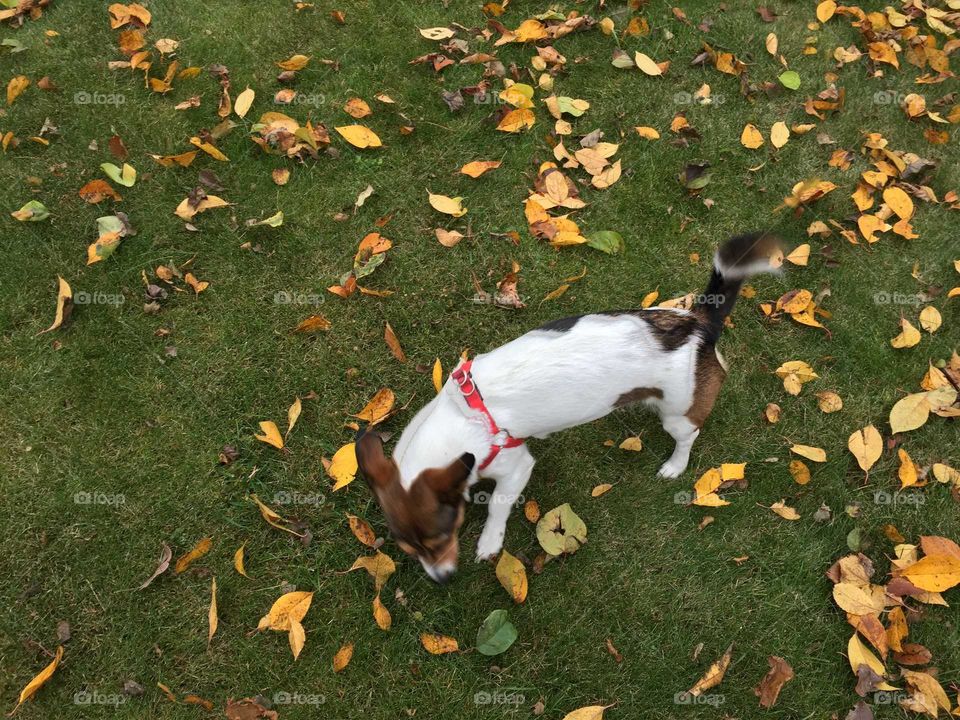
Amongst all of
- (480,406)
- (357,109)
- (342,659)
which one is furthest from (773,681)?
(357,109)

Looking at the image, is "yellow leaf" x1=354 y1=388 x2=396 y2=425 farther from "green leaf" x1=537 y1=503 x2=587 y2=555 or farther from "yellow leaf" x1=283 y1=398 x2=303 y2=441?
"green leaf" x1=537 y1=503 x2=587 y2=555

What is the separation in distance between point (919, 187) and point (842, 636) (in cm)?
330

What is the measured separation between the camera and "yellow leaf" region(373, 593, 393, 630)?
3.37 metres

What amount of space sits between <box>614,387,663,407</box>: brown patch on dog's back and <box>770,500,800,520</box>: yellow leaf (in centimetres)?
114

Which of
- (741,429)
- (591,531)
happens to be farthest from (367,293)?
(741,429)

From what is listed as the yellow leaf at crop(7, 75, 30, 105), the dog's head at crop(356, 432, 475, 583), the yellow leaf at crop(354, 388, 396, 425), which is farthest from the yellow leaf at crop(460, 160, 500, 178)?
the yellow leaf at crop(7, 75, 30, 105)

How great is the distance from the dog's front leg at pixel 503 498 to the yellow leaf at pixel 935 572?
7.01 feet

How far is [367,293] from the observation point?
13.8 feet

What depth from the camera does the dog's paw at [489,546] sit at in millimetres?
3525

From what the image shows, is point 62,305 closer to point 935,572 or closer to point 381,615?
point 381,615

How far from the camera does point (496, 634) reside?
3.35m

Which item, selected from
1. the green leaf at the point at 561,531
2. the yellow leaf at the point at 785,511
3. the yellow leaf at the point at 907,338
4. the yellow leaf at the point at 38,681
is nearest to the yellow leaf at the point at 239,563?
the yellow leaf at the point at 38,681

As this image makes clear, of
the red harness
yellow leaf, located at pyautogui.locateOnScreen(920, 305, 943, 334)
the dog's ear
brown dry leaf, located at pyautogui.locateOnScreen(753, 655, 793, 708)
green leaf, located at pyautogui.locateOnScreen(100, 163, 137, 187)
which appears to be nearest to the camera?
the dog's ear

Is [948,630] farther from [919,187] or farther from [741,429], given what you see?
[919,187]
